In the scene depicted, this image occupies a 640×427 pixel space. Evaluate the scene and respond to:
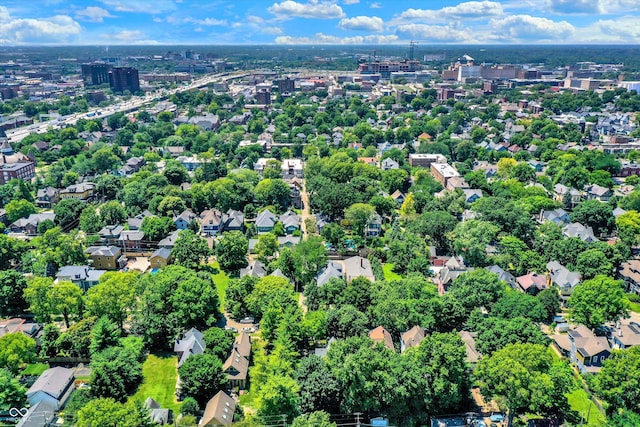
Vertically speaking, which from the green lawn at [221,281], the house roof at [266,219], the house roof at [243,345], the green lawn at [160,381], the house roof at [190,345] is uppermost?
the house roof at [266,219]

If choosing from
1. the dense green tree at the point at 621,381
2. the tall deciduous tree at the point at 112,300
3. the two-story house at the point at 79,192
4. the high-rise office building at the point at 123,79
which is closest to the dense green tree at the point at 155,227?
the tall deciduous tree at the point at 112,300

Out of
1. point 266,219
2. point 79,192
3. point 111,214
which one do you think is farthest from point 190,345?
point 79,192

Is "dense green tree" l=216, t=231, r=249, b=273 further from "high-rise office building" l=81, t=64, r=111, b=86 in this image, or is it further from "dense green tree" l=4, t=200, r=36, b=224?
"high-rise office building" l=81, t=64, r=111, b=86

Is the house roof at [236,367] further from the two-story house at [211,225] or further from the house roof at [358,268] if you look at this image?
the two-story house at [211,225]

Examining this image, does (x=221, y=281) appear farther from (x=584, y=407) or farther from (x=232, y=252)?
(x=584, y=407)

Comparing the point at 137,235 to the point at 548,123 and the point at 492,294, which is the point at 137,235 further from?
the point at 548,123

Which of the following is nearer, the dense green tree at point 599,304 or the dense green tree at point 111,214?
the dense green tree at point 599,304

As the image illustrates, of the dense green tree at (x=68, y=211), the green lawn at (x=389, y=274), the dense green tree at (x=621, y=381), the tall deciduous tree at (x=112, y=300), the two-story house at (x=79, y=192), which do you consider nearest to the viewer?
the dense green tree at (x=621, y=381)
